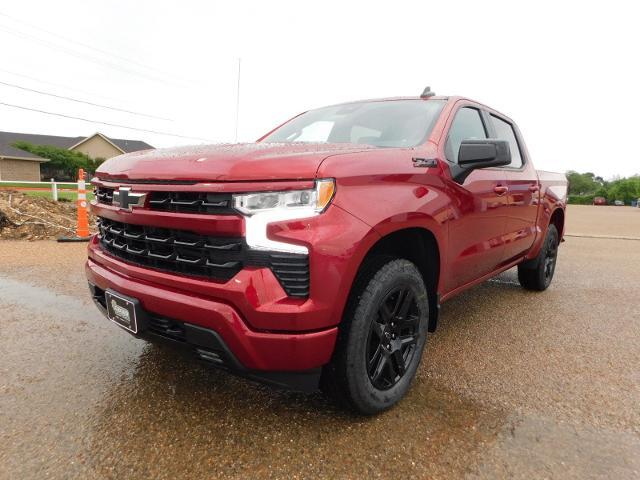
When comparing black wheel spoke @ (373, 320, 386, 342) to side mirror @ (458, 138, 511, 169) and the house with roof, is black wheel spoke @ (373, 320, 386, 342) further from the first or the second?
the house with roof

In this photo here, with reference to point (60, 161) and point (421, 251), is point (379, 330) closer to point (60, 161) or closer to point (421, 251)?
point (421, 251)

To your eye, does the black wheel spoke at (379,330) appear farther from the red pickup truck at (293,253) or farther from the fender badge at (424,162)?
the fender badge at (424,162)

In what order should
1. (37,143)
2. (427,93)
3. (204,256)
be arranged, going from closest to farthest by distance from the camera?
(204,256) → (427,93) → (37,143)

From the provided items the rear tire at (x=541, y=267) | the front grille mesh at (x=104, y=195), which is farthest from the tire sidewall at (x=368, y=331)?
the rear tire at (x=541, y=267)

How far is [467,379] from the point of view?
96.2 inches

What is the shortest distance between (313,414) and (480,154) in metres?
1.63

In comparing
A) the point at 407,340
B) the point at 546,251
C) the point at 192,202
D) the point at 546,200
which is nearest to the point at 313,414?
the point at 407,340

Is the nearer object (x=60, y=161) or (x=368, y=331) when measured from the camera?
(x=368, y=331)

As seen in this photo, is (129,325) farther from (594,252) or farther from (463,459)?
(594,252)

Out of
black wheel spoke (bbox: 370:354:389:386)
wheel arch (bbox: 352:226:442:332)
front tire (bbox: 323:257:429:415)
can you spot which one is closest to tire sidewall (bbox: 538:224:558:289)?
wheel arch (bbox: 352:226:442:332)

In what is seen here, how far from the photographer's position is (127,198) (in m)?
1.93

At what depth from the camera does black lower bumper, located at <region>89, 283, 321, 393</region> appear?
1.68m

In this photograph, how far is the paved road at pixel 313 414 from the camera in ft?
5.55

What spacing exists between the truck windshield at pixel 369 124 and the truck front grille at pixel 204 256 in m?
1.16
